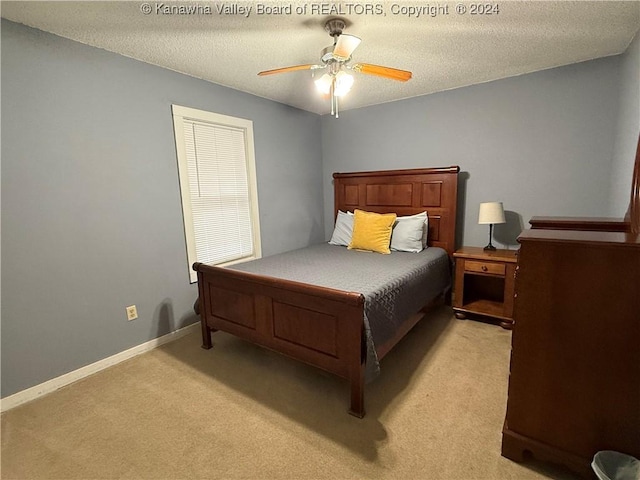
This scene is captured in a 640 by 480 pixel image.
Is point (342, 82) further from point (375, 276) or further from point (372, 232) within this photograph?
point (372, 232)

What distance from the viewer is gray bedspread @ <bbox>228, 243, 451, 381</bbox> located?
185 centimetres

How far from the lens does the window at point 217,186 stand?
109 inches

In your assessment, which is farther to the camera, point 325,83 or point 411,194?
point 411,194

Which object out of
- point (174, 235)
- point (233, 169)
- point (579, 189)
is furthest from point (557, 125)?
point (174, 235)

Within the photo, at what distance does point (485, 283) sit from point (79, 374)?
3669 mm

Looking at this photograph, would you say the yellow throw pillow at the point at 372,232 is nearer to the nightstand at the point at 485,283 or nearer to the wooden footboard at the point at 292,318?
the nightstand at the point at 485,283

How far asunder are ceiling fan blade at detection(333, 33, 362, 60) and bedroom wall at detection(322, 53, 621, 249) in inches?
74.8

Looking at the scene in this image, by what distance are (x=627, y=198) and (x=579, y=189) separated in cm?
63

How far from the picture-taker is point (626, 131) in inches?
88.4

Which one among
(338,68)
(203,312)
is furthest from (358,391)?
(338,68)

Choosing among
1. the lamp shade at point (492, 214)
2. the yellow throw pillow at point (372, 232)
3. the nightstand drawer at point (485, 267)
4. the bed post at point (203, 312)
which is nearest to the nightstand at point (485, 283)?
the nightstand drawer at point (485, 267)

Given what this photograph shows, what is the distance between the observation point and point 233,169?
321 cm

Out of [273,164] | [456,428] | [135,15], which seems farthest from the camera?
[273,164]

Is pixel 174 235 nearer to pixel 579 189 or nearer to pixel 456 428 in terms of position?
pixel 456 428
